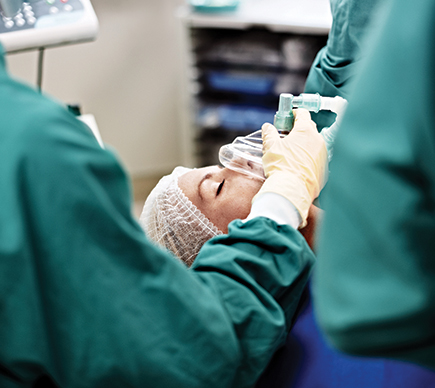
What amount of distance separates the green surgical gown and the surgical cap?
1.78 ft

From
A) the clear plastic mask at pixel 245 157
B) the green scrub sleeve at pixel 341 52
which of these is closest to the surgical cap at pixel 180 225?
the clear plastic mask at pixel 245 157

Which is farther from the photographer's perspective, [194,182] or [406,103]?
[194,182]

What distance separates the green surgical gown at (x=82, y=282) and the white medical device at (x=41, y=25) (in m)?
0.65

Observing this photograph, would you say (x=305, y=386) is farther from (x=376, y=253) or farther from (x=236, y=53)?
(x=236, y=53)

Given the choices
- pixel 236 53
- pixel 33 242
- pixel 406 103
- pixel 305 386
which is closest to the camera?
pixel 406 103

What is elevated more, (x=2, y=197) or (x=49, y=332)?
(x=2, y=197)

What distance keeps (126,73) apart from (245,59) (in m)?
0.75

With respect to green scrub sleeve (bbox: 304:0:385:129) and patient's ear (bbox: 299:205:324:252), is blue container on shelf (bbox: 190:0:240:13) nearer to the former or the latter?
green scrub sleeve (bbox: 304:0:385:129)

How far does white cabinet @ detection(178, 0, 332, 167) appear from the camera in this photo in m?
2.08

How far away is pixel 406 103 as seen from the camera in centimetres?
40

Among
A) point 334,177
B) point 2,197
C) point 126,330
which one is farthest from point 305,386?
point 2,197

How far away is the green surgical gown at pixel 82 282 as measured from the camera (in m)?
0.50

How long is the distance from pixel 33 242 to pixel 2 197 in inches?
2.5

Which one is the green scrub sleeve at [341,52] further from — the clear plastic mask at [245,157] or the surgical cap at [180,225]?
the surgical cap at [180,225]
